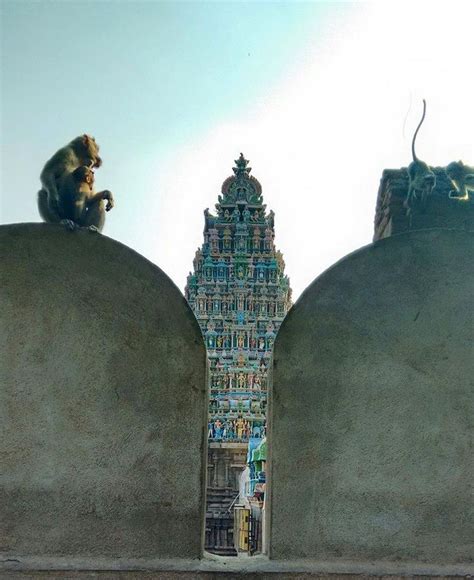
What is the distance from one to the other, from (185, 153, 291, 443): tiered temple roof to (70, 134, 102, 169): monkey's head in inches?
1411

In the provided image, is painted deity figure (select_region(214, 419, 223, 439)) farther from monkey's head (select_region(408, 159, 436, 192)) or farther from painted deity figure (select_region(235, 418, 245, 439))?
monkey's head (select_region(408, 159, 436, 192))

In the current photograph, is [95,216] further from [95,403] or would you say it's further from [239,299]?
[239,299]

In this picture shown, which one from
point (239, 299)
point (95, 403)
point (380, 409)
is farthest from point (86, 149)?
point (239, 299)

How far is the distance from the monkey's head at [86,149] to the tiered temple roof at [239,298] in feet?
118

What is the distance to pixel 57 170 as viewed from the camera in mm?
4250

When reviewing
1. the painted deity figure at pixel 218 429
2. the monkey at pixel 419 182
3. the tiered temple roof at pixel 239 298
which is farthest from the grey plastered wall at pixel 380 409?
the tiered temple roof at pixel 239 298

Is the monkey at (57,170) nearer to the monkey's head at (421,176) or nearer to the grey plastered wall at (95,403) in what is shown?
the grey plastered wall at (95,403)

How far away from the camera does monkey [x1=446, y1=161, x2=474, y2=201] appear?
4465 millimetres

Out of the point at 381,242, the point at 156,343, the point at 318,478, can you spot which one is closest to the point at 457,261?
the point at 381,242

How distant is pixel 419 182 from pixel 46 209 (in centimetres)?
244

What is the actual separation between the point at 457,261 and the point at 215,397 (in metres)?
37.4

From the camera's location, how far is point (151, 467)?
3854 mm

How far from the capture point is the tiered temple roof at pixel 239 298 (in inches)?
1604

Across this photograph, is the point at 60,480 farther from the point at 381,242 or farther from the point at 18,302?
the point at 381,242
